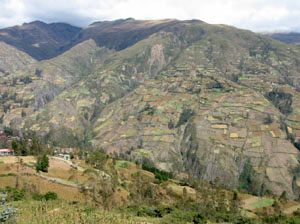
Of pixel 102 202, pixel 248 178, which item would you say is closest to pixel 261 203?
pixel 248 178

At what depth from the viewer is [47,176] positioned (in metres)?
76.6

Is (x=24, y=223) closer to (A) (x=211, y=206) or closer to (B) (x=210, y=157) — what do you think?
(A) (x=211, y=206)

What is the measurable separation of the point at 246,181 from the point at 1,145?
155 meters

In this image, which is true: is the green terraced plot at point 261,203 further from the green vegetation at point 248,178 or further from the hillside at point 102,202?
the green vegetation at point 248,178

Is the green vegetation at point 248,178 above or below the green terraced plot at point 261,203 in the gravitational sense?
below

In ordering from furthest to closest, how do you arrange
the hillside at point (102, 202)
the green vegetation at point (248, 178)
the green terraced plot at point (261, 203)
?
the green vegetation at point (248, 178)
the green terraced plot at point (261, 203)
the hillside at point (102, 202)

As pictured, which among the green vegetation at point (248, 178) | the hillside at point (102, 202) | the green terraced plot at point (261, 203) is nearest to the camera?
the hillside at point (102, 202)

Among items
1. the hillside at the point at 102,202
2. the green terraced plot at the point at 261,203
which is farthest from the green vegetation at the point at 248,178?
the hillside at the point at 102,202

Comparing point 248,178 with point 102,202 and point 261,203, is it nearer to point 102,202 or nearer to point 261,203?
point 261,203

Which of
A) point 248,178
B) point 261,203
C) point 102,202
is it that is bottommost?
point 248,178

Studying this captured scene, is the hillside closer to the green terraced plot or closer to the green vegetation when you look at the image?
the green terraced plot

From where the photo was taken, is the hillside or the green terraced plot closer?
the hillside

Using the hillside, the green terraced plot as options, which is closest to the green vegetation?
the green terraced plot

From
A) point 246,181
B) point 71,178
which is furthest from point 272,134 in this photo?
point 71,178
